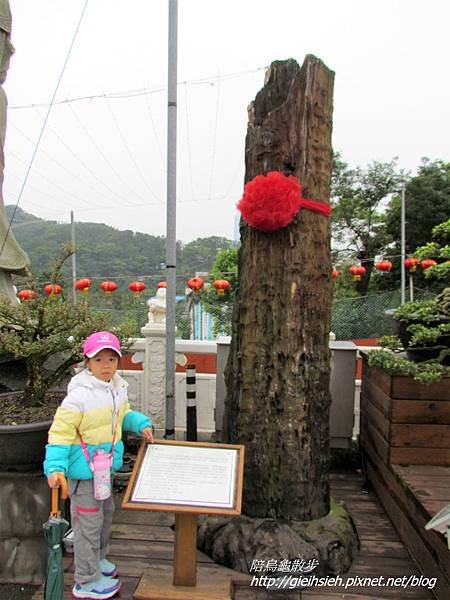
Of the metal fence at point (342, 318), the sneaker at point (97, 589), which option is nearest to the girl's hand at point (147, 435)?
the sneaker at point (97, 589)

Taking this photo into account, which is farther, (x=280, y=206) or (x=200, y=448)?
(x=280, y=206)

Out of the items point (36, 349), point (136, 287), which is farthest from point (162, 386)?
point (136, 287)

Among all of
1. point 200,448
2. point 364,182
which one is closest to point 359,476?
point 200,448

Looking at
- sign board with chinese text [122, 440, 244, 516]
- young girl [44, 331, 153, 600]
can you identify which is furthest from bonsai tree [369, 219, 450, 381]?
young girl [44, 331, 153, 600]

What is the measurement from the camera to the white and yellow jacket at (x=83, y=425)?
2428mm

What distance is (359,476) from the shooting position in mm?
4730

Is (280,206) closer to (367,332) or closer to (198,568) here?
(198,568)

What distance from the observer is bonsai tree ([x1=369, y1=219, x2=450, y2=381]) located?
11.9 ft

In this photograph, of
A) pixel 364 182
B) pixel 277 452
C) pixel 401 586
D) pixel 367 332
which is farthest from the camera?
pixel 364 182

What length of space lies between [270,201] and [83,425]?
64.0 inches

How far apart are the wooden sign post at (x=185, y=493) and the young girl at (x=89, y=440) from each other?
16 cm

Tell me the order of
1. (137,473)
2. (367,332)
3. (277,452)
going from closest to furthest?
(137,473) → (277,452) → (367,332)

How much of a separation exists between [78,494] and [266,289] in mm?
1600

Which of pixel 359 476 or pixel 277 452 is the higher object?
pixel 277 452
